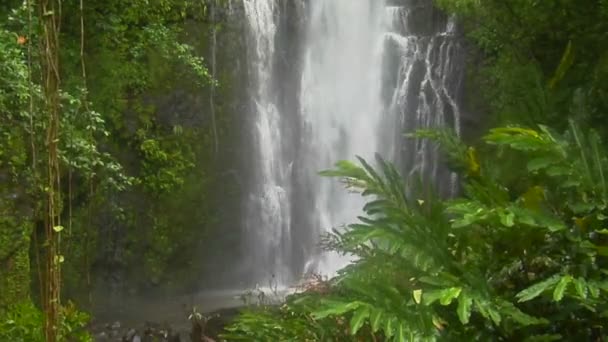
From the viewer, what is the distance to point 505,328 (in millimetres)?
2104

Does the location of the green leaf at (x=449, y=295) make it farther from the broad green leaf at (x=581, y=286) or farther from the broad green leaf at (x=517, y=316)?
the broad green leaf at (x=581, y=286)

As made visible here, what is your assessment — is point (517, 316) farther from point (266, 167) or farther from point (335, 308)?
point (266, 167)

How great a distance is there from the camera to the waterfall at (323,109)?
500 inches

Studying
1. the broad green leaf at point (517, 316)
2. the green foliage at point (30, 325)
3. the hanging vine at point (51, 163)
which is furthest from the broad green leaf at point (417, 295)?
the green foliage at point (30, 325)

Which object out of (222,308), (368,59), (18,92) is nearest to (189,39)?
(368,59)

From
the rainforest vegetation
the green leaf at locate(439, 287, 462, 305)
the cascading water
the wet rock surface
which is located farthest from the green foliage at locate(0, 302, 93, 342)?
the cascading water

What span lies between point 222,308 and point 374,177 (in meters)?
8.44

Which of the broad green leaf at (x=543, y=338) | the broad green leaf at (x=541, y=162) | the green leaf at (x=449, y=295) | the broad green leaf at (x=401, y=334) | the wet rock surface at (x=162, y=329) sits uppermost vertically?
the broad green leaf at (x=541, y=162)

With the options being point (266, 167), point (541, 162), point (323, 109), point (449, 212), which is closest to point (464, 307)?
point (449, 212)

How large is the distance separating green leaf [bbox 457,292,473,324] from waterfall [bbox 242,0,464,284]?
10.2 metres

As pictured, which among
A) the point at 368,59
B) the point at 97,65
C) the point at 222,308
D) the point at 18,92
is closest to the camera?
the point at 18,92

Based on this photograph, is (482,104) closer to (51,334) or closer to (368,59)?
(368,59)

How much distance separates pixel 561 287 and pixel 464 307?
27 cm

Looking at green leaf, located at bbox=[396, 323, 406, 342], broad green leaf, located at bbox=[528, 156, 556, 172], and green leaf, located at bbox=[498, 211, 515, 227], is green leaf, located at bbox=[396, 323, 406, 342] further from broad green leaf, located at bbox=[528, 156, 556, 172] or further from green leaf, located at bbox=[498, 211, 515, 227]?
broad green leaf, located at bbox=[528, 156, 556, 172]
